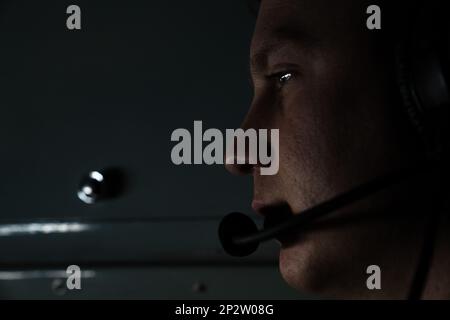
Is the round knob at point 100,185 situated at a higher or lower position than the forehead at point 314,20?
lower

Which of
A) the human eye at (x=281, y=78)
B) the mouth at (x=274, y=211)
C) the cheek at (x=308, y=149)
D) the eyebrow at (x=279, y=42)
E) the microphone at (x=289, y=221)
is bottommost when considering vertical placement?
the microphone at (x=289, y=221)

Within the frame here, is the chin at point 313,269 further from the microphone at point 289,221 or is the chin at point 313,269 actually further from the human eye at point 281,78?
the human eye at point 281,78

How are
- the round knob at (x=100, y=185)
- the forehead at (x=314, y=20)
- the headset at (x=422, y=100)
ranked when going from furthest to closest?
the round knob at (x=100, y=185)
the forehead at (x=314, y=20)
the headset at (x=422, y=100)

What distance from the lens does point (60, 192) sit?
38.8 inches

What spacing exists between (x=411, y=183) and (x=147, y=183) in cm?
52

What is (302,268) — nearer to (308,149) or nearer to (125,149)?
(308,149)

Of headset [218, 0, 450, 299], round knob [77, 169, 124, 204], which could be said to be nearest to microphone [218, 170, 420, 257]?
headset [218, 0, 450, 299]

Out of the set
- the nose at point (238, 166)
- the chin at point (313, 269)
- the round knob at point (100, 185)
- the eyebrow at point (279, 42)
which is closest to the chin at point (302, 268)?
the chin at point (313, 269)

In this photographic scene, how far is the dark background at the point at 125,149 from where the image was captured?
3.10 feet

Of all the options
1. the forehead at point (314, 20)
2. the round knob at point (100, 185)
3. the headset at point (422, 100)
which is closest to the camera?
the headset at point (422, 100)

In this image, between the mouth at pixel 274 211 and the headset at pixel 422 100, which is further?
the mouth at pixel 274 211

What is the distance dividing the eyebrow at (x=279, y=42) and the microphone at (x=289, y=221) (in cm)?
20
